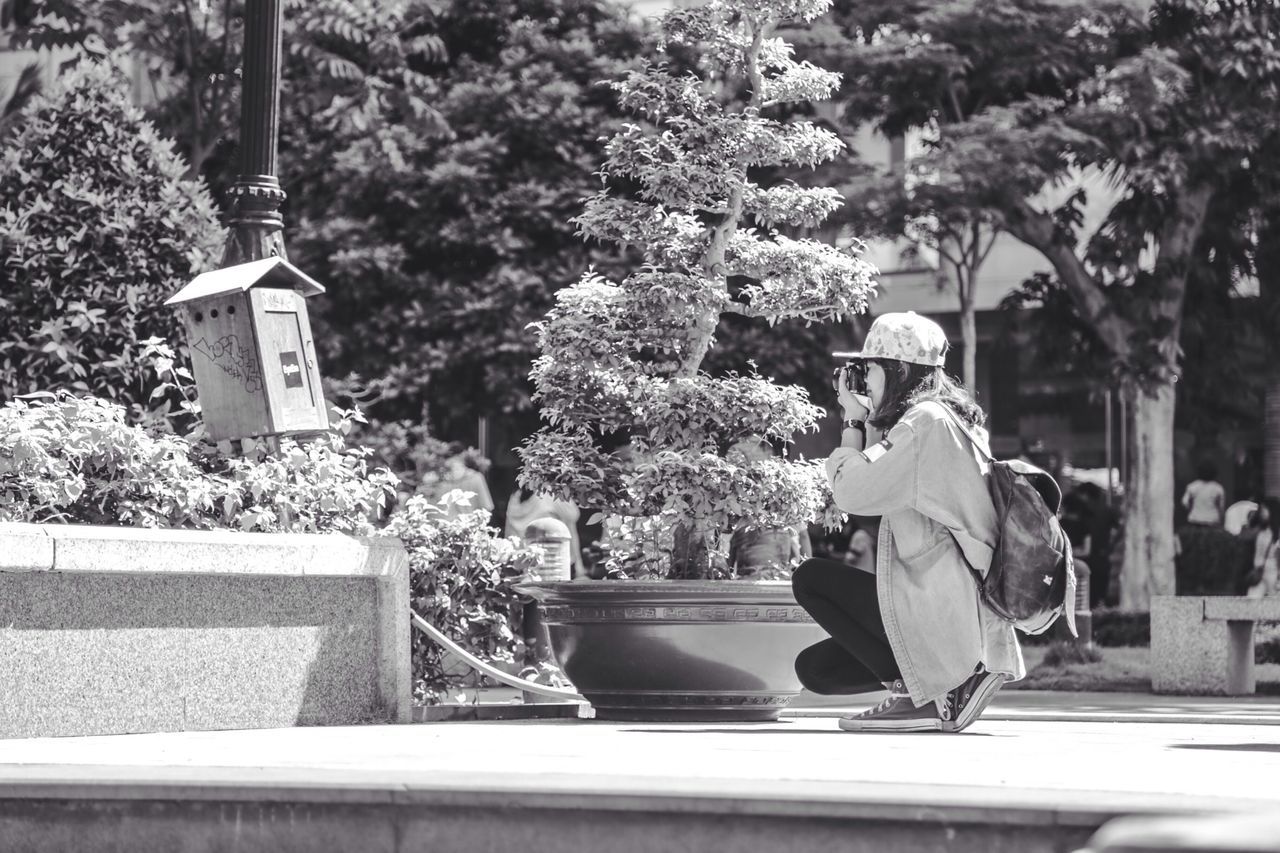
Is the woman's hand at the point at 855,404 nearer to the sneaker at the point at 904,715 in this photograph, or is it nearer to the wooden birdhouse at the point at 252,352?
the sneaker at the point at 904,715

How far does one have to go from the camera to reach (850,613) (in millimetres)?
6805

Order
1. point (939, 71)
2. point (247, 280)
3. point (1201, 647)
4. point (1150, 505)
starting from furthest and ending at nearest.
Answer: point (1150, 505), point (939, 71), point (1201, 647), point (247, 280)

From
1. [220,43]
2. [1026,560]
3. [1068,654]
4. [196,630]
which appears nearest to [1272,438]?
[1068,654]

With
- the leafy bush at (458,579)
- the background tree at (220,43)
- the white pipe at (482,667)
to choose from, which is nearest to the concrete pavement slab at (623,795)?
the white pipe at (482,667)

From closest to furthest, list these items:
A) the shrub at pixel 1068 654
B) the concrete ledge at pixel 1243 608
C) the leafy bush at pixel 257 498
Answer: the leafy bush at pixel 257 498, the concrete ledge at pixel 1243 608, the shrub at pixel 1068 654

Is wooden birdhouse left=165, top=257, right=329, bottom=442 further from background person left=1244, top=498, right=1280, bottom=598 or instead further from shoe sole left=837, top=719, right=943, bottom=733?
background person left=1244, top=498, right=1280, bottom=598

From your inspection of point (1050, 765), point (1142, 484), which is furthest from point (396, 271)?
point (1050, 765)

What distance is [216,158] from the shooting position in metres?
24.9

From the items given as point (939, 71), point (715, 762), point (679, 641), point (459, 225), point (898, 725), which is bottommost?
point (898, 725)

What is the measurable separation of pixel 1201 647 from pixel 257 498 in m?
8.27

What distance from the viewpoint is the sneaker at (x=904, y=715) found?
22.0ft

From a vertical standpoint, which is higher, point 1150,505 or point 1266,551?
point 1150,505

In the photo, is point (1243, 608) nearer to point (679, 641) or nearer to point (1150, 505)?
point (679, 641)

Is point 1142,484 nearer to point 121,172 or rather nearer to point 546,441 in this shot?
point 121,172
